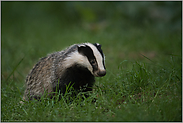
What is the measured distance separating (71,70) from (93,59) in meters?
0.45

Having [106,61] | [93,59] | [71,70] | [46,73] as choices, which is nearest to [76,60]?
[71,70]

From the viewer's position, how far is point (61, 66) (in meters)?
3.37

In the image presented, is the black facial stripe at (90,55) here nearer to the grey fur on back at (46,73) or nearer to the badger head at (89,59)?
the badger head at (89,59)

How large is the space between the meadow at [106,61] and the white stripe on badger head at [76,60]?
402 mm

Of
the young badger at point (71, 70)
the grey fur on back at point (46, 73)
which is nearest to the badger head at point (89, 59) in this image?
the young badger at point (71, 70)

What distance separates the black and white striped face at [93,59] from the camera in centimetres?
298

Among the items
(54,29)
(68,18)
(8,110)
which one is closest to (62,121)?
(8,110)

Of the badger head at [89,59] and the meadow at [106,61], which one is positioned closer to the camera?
the meadow at [106,61]

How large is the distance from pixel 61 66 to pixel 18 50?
14.3 feet

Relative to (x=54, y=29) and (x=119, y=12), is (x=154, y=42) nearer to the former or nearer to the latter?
(x=119, y=12)

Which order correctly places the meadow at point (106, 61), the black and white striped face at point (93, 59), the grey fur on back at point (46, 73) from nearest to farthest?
the meadow at point (106, 61), the black and white striped face at point (93, 59), the grey fur on back at point (46, 73)

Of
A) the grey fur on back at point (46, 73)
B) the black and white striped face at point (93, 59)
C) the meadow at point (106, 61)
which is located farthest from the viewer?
the grey fur on back at point (46, 73)

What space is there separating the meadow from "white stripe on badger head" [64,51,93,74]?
1.32 feet

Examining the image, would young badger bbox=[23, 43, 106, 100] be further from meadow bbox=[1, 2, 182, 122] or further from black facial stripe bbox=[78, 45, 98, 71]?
meadow bbox=[1, 2, 182, 122]
